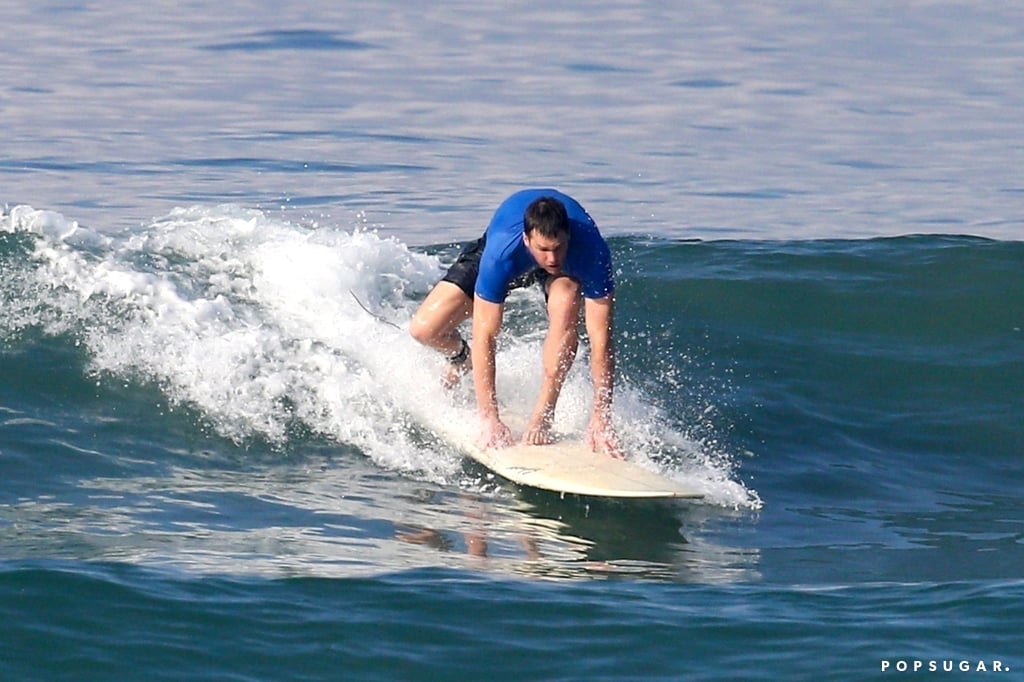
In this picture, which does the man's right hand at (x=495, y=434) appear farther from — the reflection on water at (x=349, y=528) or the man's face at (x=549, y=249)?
the man's face at (x=549, y=249)

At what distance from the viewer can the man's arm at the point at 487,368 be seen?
8.24 m

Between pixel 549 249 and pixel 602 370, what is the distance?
0.77 meters

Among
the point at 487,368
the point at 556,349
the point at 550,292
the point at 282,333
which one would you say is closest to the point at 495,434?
the point at 487,368

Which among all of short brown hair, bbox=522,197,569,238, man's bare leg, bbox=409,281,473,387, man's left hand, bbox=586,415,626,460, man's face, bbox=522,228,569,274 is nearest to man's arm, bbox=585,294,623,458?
man's left hand, bbox=586,415,626,460

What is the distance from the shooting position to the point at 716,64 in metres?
24.1

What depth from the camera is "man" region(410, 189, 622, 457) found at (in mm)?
7883

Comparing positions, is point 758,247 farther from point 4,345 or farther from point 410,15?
point 410,15

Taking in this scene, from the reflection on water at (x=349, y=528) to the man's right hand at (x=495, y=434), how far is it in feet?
0.86

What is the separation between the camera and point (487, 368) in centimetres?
840

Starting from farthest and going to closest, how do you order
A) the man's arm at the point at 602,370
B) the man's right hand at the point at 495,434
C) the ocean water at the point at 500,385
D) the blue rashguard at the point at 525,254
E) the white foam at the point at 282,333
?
the white foam at the point at 282,333, the man's right hand at the point at 495,434, the man's arm at the point at 602,370, the blue rashguard at the point at 525,254, the ocean water at the point at 500,385

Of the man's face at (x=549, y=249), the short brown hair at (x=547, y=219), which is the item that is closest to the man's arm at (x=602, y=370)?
the man's face at (x=549, y=249)

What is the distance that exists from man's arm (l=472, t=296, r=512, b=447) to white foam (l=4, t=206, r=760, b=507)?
12.0 inches

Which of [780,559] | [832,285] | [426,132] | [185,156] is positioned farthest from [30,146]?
[780,559]

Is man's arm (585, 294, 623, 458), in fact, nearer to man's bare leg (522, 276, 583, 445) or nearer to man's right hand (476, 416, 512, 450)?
man's bare leg (522, 276, 583, 445)
